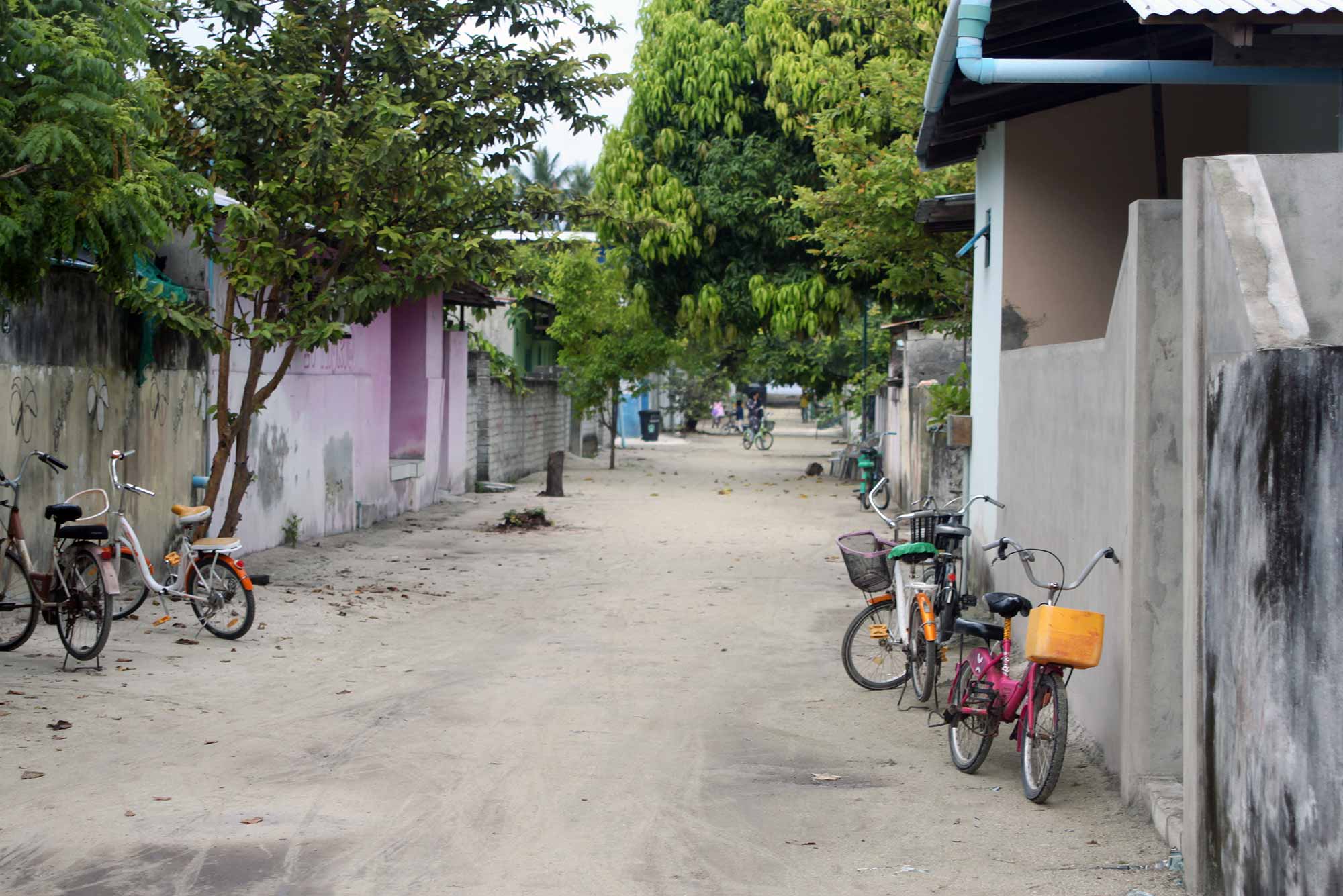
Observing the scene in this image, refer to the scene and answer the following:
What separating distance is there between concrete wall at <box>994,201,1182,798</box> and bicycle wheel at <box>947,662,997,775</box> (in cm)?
54

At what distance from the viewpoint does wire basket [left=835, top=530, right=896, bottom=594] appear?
8672mm

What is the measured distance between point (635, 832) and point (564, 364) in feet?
81.1

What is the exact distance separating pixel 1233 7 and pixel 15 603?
7635 mm

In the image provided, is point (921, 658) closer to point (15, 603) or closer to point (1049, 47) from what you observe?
point (1049, 47)

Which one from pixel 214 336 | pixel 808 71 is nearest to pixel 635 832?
pixel 214 336

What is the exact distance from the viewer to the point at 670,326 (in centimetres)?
2820

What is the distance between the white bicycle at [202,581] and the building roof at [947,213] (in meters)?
6.84

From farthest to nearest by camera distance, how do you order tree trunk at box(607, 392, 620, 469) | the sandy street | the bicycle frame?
tree trunk at box(607, 392, 620, 469)
the bicycle frame
the sandy street

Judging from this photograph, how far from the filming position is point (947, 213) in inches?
537

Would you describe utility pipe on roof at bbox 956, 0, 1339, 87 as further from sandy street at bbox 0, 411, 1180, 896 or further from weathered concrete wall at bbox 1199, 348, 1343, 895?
sandy street at bbox 0, 411, 1180, 896

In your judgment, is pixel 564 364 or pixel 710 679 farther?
pixel 564 364

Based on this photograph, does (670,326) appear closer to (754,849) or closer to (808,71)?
(808,71)

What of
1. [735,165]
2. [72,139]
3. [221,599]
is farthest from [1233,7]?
[735,165]

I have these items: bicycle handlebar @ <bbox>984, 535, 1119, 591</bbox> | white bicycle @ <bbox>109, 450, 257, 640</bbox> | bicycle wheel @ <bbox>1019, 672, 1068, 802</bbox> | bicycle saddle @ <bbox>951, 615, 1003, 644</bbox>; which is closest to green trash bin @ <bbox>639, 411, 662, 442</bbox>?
white bicycle @ <bbox>109, 450, 257, 640</bbox>
